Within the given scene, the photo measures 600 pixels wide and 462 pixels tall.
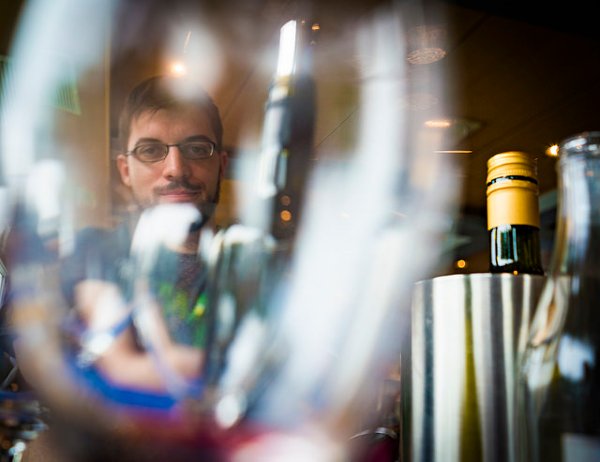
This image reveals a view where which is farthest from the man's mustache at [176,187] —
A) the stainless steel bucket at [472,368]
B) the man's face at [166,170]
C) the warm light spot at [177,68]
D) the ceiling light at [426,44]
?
the ceiling light at [426,44]

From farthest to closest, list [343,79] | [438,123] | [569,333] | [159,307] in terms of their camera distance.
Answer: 1. [438,123]
2. [343,79]
3. [159,307]
4. [569,333]

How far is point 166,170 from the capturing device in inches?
16.7

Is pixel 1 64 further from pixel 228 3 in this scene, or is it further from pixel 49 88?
pixel 228 3

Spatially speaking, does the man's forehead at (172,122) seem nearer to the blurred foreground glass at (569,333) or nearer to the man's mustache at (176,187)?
the man's mustache at (176,187)

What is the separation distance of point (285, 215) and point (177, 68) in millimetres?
157

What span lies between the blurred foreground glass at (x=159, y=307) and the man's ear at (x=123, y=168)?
0.01 m

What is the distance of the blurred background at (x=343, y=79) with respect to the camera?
448 mm

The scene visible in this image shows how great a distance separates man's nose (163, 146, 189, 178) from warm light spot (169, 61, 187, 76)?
9 centimetres

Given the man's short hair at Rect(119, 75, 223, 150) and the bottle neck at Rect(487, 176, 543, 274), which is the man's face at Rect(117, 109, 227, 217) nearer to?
the man's short hair at Rect(119, 75, 223, 150)

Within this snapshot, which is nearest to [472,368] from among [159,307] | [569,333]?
[569,333]

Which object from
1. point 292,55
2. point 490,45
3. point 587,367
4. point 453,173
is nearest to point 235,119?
point 292,55

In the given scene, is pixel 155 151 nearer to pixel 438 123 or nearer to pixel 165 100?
pixel 165 100

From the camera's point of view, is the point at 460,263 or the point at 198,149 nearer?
the point at 198,149

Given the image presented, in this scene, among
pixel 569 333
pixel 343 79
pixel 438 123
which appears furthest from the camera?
pixel 438 123
